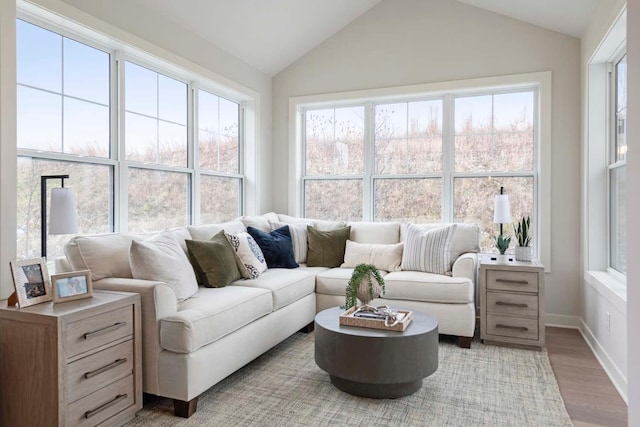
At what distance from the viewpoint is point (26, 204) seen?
8.63ft

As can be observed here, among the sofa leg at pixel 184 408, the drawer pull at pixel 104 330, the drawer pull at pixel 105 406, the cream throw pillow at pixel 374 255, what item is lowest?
the sofa leg at pixel 184 408

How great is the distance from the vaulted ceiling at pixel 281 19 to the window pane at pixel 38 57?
554 mm

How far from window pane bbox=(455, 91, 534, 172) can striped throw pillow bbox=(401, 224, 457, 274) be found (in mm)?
925

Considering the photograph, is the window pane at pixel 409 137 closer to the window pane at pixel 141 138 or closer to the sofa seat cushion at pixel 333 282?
the sofa seat cushion at pixel 333 282

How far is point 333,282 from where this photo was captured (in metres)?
3.86

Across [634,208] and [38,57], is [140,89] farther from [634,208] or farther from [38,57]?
[634,208]

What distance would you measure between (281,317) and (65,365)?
5.15ft

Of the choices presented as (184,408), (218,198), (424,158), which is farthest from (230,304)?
(424,158)

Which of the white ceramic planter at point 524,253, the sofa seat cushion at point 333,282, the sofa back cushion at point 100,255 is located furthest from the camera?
the sofa seat cushion at point 333,282

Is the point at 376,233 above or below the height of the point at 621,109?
below

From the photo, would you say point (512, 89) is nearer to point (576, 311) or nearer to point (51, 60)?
point (576, 311)

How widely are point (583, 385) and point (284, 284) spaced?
6.87 feet

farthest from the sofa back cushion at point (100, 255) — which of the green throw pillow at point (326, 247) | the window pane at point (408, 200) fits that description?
the window pane at point (408, 200)

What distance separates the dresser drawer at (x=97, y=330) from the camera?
1.98 metres
